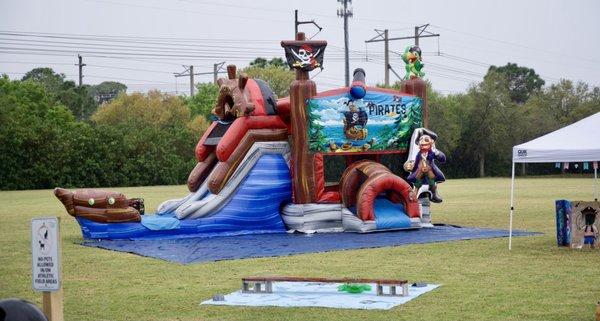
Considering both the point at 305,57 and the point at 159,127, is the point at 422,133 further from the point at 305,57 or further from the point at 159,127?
the point at 159,127

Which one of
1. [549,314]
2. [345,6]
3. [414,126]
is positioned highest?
[345,6]

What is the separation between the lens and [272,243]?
15.4 m

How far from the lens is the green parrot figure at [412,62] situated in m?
18.5

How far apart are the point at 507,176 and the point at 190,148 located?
18493mm

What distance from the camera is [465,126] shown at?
5444cm

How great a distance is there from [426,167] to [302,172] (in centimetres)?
222

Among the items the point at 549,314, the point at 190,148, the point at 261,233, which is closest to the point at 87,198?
the point at 261,233

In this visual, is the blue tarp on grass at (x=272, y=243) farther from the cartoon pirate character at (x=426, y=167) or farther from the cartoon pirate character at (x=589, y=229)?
the cartoon pirate character at (x=589, y=229)

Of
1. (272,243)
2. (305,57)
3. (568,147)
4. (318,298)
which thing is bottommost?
(318,298)

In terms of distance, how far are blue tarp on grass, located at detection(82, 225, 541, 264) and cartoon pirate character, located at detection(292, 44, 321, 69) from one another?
3.01 meters

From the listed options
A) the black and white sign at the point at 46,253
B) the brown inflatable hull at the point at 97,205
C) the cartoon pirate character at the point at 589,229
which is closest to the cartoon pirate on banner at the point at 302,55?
the brown inflatable hull at the point at 97,205

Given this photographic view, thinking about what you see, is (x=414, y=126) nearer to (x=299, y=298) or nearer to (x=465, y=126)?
(x=299, y=298)

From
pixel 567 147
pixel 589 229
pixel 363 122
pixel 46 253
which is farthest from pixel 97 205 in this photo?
pixel 46 253

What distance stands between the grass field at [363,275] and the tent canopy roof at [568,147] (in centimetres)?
133
